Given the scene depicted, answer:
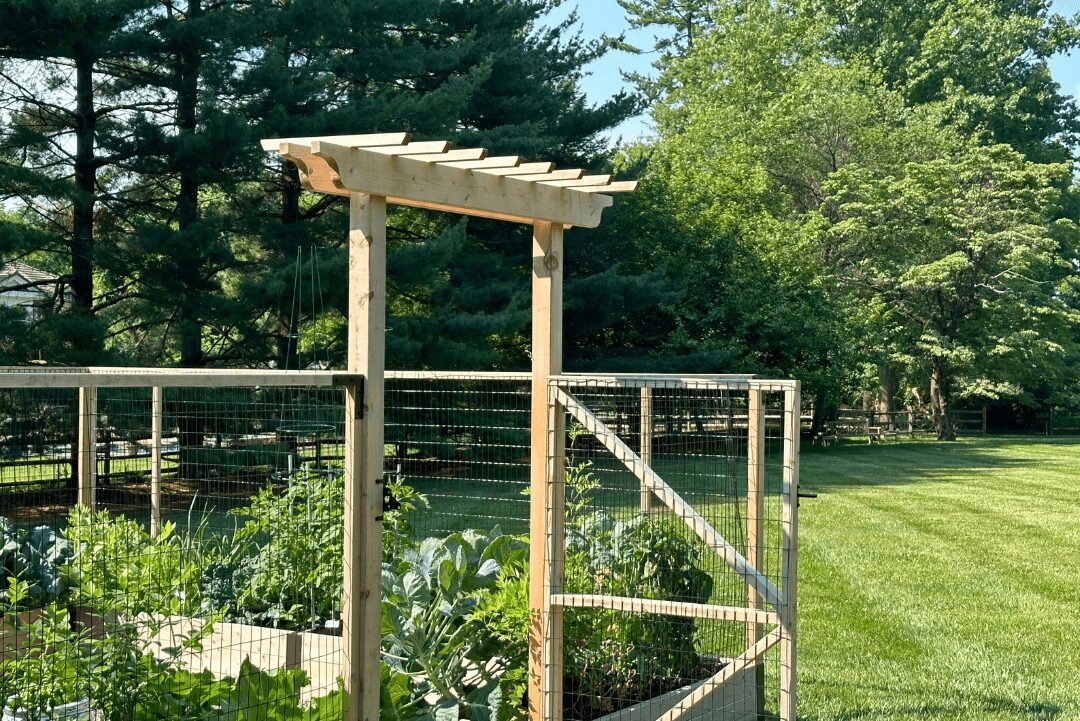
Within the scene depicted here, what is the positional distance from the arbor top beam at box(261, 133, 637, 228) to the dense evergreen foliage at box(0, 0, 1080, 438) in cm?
649

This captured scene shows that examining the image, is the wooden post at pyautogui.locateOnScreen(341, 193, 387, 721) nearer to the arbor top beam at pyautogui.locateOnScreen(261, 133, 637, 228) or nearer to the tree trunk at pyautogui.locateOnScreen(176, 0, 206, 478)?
the arbor top beam at pyautogui.locateOnScreen(261, 133, 637, 228)

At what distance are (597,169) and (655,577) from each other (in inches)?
694

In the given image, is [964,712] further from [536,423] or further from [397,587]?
[397,587]

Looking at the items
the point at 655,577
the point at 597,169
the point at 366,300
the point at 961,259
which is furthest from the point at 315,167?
the point at 961,259

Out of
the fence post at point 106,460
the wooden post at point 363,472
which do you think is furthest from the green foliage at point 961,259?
the wooden post at point 363,472

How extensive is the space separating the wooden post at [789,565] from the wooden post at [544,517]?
0.95 m

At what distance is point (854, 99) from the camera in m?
32.4

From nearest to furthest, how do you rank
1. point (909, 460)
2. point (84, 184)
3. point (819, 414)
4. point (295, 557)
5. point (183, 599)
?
point (183, 599) → point (295, 557) → point (84, 184) → point (909, 460) → point (819, 414)

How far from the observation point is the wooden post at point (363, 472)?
3.93 metres

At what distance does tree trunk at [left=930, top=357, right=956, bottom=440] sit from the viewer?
31281mm

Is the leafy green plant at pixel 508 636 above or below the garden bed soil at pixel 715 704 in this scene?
above

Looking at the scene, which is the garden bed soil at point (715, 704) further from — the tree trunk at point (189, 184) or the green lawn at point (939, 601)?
the tree trunk at point (189, 184)

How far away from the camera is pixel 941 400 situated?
31891mm

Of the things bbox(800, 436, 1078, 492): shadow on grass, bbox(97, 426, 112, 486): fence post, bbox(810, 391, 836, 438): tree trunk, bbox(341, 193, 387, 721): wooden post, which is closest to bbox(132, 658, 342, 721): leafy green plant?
bbox(341, 193, 387, 721): wooden post
